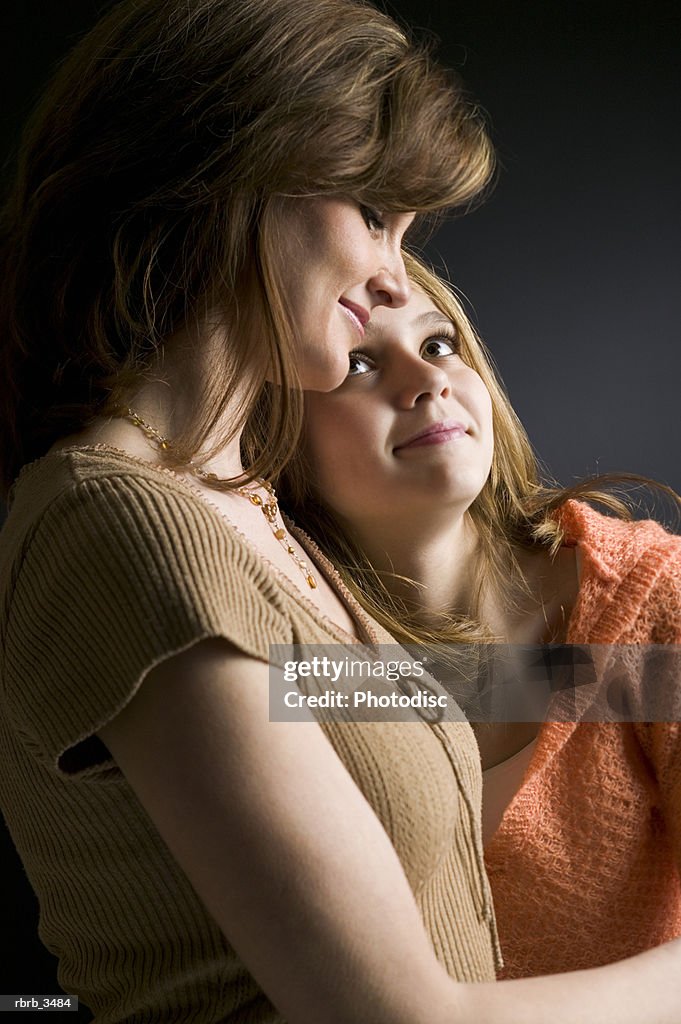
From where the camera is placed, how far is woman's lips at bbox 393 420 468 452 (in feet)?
4.01

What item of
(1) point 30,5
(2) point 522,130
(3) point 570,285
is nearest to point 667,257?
(3) point 570,285

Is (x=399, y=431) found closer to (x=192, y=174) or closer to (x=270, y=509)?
(x=270, y=509)

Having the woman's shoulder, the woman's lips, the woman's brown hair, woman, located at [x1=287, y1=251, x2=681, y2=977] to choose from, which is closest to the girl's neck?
woman, located at [x1=287, y1=251, x2=681, y2=977]

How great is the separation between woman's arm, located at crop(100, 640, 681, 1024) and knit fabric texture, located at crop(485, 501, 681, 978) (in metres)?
0.45

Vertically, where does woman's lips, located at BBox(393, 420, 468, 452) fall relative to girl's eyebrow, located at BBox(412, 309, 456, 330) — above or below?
below

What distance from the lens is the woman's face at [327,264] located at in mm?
957

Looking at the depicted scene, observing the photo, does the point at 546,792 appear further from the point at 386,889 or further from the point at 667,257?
the point at 667,257

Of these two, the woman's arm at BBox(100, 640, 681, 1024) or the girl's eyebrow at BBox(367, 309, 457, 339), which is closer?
the woman's arm at BBox(100, 640, 681, 1024)

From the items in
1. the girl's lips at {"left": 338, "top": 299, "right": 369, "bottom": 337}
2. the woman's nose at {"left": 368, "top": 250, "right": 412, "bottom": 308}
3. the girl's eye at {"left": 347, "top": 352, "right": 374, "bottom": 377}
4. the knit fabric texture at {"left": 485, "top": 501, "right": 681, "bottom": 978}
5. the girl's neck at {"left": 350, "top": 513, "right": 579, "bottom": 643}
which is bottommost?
the knit fabric texture at {"left": 485, "top": 501, "right": 681, "bottom": 978}

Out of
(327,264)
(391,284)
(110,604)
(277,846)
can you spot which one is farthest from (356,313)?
(277,846)

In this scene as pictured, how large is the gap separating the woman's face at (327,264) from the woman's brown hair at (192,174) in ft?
0.06

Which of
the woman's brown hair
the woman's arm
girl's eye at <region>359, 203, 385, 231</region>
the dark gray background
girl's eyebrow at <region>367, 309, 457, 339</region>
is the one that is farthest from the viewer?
the dark gray background

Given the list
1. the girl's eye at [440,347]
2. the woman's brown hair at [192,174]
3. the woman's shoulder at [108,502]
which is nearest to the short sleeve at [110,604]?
the woman's shoulder at [108,502]

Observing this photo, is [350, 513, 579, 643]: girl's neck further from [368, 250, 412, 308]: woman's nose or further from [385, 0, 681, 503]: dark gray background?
[385, 0, 681, 503]: dark gray background
